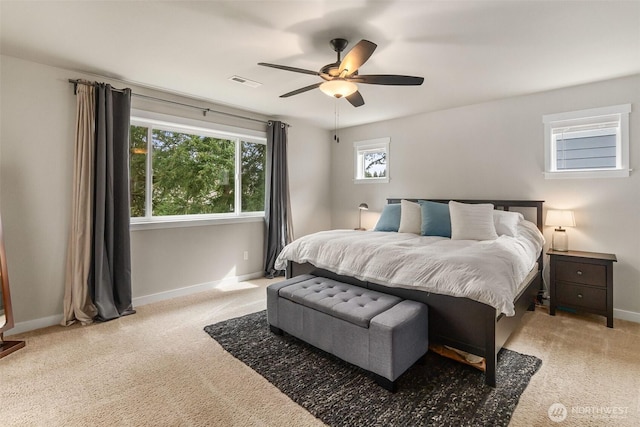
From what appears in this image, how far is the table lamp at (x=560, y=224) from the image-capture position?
337 cm

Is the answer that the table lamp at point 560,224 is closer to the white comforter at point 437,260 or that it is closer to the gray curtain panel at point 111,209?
the white comforter at point 437,260

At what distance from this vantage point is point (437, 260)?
2.38 metres

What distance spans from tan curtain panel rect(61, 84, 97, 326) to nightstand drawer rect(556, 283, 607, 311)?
4.90 metres

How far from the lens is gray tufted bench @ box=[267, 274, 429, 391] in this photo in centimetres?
199

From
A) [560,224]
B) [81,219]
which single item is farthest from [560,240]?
[81,219]

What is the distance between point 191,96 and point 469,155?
3790 millimetres

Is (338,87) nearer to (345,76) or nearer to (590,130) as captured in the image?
(345,76)

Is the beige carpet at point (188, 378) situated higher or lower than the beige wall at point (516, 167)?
lower

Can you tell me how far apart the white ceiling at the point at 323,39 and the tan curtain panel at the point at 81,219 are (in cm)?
45

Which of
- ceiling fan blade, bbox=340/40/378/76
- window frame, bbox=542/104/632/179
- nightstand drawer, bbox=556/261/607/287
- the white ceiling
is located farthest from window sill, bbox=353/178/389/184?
ceiling fan blade, bbox=340/40/378/76

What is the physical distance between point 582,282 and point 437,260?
1.98m

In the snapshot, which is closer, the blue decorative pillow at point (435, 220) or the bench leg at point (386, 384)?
the bench leg at point (386, 384)

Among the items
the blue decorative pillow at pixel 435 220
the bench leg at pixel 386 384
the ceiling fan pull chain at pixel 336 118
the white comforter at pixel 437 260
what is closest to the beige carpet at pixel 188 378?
the bench leg at pixel 386 384

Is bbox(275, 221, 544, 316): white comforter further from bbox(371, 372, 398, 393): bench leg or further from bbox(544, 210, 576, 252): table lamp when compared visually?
bbox(371, 372, 398, 393): bench leg
